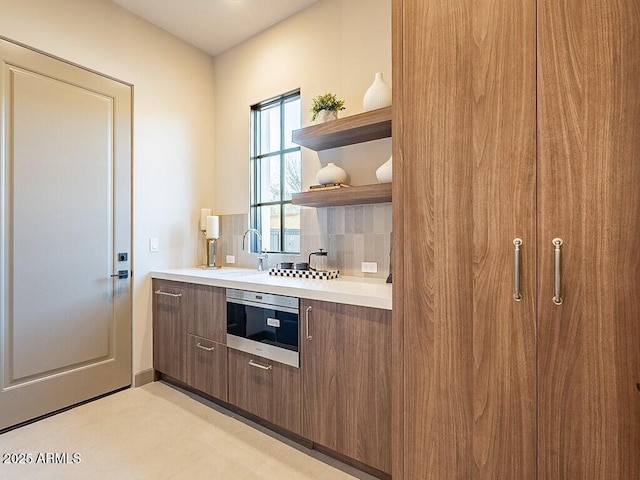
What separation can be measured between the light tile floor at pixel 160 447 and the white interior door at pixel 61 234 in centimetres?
30

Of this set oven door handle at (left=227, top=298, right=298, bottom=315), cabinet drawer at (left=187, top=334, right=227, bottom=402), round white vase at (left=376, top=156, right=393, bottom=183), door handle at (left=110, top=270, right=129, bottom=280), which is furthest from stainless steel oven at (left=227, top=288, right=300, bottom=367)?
door handle at (left=110, top=270, right=129, bottom=280)

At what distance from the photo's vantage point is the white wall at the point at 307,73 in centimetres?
236

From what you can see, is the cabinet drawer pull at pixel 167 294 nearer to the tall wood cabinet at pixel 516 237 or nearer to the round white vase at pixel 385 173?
the round white vase at pixel 385 173

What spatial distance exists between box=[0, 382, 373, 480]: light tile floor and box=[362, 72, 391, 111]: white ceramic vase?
2.10 metres

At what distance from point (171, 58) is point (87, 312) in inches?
90.2

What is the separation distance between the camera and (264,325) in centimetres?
206

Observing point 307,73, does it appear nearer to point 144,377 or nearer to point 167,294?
point 167,294

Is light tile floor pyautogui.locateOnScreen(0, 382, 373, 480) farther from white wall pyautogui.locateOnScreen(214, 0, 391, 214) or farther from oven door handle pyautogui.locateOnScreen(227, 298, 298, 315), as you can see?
white wall pyautogui.locateOnScreen(214, 0, 391, 214)

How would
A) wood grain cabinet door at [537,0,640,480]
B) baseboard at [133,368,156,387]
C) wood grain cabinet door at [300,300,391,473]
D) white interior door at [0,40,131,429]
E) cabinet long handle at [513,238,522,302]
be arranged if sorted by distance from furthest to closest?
baseboard at [133,368,156,387] → white interior door at [0,40,131,429] → wood grain cabinet door at [300,300,391,473] → cabinet long handle at [513,238,522,302] → wood grain cabinet door at [537,0,640,480]

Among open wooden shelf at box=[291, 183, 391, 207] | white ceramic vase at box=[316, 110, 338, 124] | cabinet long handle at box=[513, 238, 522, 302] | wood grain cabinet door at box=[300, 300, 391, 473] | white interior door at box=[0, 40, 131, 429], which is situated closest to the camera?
cabinet long handle at box=[513, 238, 522, 302]

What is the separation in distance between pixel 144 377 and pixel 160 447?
1022 millimetres

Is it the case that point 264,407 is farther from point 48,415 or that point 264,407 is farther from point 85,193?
point 85,193

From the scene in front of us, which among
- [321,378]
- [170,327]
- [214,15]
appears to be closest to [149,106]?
[214,15]

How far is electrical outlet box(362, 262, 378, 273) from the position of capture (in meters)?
2.30
